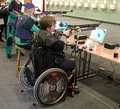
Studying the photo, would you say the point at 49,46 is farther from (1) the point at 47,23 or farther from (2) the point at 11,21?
(2) the point at 11,21

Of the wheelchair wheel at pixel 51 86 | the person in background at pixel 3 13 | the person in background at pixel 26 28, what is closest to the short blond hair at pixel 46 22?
the wheelchair wheel at pixel 51 86

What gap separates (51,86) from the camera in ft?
7.32

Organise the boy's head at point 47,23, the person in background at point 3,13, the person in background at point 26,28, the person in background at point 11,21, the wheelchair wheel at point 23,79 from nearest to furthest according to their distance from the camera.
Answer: the boy's head at point 47,23 < the wheelchair wheel at point 23,79 < the person in background at point 26,28 < the person in background at point 11,21 < the person in background at point 3,13

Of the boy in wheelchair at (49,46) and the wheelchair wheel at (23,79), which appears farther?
the wheelchair wheel at (23,79)

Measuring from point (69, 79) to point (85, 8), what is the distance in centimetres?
676

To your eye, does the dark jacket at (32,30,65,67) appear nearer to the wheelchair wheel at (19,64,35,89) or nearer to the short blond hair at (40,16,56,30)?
the short blond hair at (40,16,56,30)

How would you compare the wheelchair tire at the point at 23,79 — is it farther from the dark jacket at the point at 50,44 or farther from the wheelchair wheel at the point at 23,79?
the dark jacket at the point at 50,44

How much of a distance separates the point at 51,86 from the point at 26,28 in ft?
3.72

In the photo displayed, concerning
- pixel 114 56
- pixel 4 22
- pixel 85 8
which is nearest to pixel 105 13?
pixel 85 8

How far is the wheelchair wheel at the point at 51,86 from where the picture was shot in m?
2.09

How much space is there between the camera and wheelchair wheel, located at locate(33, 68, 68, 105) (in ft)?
6.85

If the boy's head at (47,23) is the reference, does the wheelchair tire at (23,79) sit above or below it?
below

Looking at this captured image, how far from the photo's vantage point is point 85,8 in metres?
8.60

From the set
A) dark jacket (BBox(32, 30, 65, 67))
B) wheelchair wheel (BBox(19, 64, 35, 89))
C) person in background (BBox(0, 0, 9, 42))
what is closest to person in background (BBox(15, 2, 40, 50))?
wheelchair wheel (BBox(19, 64, 35, 89))
